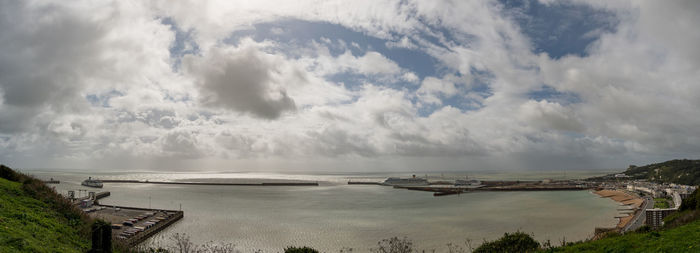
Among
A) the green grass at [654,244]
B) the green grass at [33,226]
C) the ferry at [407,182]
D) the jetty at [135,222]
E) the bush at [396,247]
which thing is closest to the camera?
the green grass at [33,226]

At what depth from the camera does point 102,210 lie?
43.4 m

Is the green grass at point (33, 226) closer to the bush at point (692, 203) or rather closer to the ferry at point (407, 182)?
the bush at point (692, 203)

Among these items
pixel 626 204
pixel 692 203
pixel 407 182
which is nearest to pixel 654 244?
pixel 692 203

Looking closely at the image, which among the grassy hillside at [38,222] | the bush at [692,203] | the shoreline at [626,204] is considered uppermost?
the grassy hillside at [38,222]

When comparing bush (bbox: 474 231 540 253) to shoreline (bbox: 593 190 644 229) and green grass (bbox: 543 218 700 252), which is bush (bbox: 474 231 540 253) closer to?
green grass (bbox: 543 218 700 252)

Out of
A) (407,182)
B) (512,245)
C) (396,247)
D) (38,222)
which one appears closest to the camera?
(38,222)

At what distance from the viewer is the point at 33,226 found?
1018 centimetres

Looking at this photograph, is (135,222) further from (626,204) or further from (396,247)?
(626,204)

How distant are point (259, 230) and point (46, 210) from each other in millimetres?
19700

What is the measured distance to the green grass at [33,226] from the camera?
8.12 meters

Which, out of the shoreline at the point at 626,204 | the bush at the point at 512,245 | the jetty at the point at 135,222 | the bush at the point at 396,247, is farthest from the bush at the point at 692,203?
the jetty at the point at 135,222

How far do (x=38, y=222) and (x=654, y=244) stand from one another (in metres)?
18.4

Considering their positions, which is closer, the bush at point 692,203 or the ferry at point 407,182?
the bush at point 692,203

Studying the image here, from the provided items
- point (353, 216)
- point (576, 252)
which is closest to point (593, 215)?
point (353, 216)
